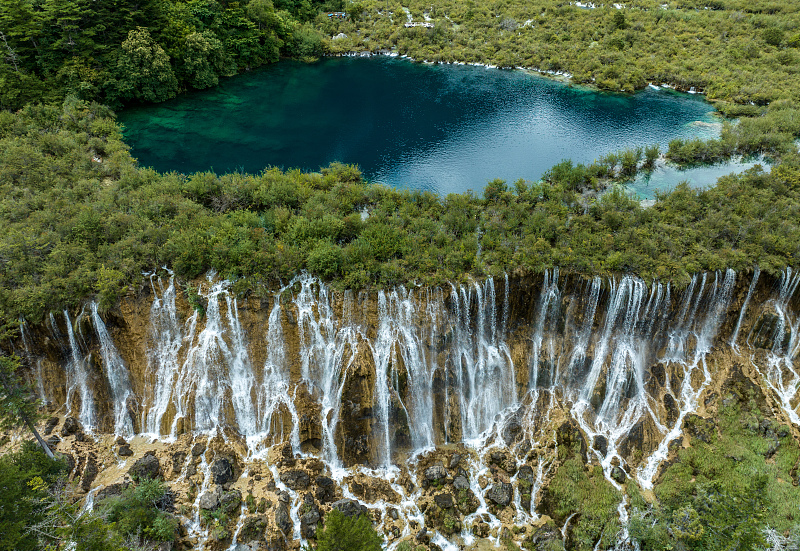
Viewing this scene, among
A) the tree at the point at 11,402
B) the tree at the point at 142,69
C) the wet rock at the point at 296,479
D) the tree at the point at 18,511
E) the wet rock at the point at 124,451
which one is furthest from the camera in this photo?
the tree at the point at 142,69

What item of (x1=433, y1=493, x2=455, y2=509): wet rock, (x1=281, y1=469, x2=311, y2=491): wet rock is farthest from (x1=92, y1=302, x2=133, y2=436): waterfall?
(x1=433, y1=493, x2=455, y2=509): wet rock

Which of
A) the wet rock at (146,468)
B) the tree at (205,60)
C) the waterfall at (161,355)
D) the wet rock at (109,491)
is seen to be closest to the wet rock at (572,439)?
the wet rock at (146,468)

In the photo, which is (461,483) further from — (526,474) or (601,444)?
(601,444)

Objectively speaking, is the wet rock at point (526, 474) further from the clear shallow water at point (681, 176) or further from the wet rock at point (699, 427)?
the clear shallow water at point (681, 176)

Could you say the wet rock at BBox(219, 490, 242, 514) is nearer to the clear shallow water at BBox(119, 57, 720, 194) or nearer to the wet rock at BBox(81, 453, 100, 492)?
the wet rock at BBox(81, 453, 100, 492)

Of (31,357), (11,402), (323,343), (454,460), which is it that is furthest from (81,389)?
(454,460)

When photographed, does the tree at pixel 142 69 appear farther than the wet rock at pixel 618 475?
Yes
